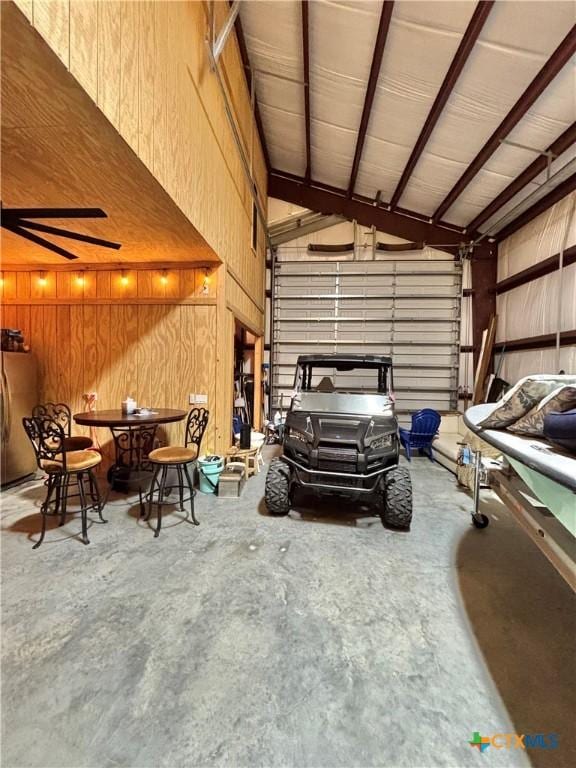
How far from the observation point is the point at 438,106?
15.0ft

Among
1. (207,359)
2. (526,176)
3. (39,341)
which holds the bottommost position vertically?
(207,359)

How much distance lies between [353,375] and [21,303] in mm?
6335

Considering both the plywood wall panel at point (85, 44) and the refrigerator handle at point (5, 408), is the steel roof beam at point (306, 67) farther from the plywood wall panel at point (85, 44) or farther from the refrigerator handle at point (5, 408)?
the refrigerator handle at point (5, 408)

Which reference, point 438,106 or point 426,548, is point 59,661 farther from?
point 438,106

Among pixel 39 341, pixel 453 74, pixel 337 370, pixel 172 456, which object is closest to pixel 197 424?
pixel 172 456

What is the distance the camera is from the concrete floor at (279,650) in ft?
4.16

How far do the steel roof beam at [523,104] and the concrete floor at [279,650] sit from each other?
527cm

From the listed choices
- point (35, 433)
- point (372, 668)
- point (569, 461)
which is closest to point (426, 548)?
point (372, 668)

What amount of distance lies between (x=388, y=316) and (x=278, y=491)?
5.98 meters

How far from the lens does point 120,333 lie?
14.4 ft

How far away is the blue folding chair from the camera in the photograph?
586cm

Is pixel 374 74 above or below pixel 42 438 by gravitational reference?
above

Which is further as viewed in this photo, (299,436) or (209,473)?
(209,473)

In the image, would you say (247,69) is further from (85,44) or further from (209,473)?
(209,473)
